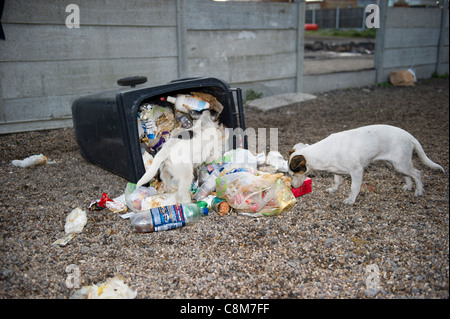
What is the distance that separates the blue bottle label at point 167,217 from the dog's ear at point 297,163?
0.95m

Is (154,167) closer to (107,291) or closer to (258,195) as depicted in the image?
(258,195)

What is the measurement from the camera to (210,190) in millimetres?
3184

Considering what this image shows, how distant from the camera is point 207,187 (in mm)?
Result: 3174

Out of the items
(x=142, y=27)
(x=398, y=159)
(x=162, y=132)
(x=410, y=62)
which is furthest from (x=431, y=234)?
(x=410, y=62)

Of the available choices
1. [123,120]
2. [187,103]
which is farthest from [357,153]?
[123,120]

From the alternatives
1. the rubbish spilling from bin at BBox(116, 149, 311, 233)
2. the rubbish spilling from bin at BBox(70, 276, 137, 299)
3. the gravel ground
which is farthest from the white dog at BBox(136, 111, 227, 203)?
the rubbish spilling from bin at BBox(70, 276, 137, 299)

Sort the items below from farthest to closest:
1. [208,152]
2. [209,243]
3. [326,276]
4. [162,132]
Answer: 1. [162,132]
2. [208,152]
3. [209,243]
4. [326,276]

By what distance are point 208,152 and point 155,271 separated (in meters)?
1.28

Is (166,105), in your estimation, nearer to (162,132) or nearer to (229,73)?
(162,132)

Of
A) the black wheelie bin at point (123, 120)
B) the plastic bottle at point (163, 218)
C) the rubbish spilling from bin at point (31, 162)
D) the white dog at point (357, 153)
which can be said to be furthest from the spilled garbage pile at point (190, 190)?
the rubbish spilling from bin at point (31, 162)

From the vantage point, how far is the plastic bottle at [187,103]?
339 cm

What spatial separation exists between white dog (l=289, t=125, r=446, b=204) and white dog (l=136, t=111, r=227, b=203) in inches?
28.8

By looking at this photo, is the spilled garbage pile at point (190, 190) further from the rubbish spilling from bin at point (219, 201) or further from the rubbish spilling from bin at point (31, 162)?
the rubbish spilling from bin at point (31, 162)

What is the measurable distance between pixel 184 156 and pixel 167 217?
552 mm
